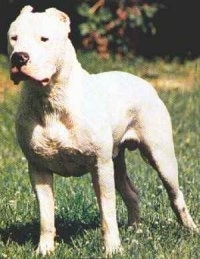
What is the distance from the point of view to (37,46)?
561 centimetres

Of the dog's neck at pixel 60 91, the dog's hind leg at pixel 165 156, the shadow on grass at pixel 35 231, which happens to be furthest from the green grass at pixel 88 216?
the dog's neck at pixel 60 91

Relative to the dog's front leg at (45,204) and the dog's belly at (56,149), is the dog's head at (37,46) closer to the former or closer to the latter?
the dog's belly at (56,149)

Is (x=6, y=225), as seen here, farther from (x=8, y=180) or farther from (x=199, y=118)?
(x=199, y=118)

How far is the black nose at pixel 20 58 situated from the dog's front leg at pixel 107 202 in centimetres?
92

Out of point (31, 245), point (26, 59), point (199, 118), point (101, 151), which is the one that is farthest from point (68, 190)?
point (199, 118)

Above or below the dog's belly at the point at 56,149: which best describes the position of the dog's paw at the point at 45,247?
A: below

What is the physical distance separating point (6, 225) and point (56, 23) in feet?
6.57

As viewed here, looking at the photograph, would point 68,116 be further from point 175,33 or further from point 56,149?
point 175,33

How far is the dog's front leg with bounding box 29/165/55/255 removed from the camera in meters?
6.25

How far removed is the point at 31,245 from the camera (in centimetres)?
647

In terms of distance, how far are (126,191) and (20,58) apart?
6.44ft

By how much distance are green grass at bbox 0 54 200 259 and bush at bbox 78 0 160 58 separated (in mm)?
6257

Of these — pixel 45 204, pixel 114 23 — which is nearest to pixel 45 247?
pixel 45 204

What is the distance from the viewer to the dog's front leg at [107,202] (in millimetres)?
6051
